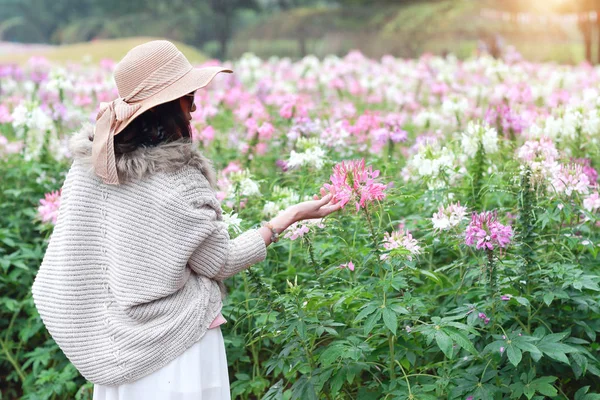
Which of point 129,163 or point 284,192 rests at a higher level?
point 129,163

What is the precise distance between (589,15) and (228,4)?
11404 millimetres

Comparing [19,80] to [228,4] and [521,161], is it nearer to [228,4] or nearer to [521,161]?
[521,161]

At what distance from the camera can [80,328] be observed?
2.27 m

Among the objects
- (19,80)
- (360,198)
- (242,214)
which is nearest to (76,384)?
(242,214)

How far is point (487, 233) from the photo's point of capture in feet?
7.80

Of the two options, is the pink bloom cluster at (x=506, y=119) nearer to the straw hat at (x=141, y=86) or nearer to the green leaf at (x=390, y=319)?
the green leaf at (x=390, y=319)

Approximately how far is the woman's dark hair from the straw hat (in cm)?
5

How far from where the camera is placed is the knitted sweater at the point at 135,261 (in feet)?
7.23

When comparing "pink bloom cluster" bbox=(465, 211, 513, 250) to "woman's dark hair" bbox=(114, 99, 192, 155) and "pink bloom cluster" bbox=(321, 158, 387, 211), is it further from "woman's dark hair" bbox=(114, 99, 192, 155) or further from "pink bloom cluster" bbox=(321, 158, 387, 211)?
"woman's dark hair" bbox=(114, 99, 192, 155)

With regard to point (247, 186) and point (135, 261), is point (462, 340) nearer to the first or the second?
point (135, 261)

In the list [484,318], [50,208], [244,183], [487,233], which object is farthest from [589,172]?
[50,208]

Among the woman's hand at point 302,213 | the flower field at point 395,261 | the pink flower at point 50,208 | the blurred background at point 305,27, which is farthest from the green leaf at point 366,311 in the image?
the blurred background at point 305,27

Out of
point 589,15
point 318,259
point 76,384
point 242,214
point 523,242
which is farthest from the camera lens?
point 589,15

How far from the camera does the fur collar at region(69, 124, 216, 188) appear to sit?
217 centimetres
